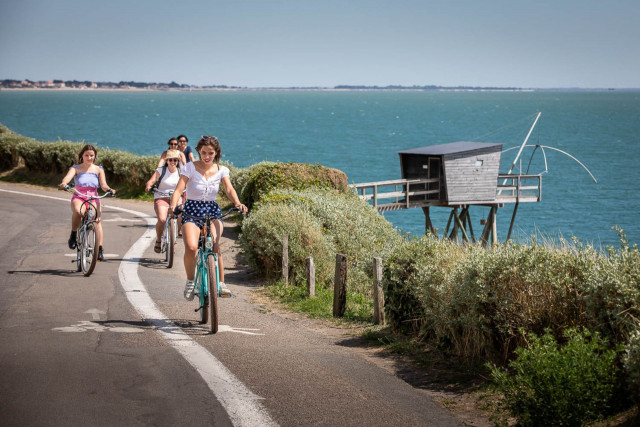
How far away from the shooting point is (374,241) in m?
15.7

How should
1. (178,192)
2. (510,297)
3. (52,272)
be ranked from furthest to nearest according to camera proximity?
(52,272), (178,192), (510,297)

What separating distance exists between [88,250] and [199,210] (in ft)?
13.0

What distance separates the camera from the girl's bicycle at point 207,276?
25.9 feet

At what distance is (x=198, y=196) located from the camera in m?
8.39

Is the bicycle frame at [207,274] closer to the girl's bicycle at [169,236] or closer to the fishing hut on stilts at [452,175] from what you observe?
the girl's bicycle at [169,236]

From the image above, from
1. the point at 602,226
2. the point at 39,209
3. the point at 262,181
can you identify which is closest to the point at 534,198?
the point at 602,226

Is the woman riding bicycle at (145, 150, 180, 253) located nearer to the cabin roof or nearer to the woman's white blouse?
the woman's white blouse

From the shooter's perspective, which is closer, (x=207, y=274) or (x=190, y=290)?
(x=207, y=274)

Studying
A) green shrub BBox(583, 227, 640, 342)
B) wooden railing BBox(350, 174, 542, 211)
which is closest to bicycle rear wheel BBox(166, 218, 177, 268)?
green shrub BBox(583, 227, 640, 342)

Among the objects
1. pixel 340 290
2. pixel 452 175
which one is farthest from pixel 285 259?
pixel 452 175

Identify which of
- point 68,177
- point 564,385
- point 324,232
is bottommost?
point 324,232

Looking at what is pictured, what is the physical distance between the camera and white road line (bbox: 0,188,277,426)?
18.1ft

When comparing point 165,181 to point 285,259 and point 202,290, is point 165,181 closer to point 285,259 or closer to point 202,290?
point 285,259

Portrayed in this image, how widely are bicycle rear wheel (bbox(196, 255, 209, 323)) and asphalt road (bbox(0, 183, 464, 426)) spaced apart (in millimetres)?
193
